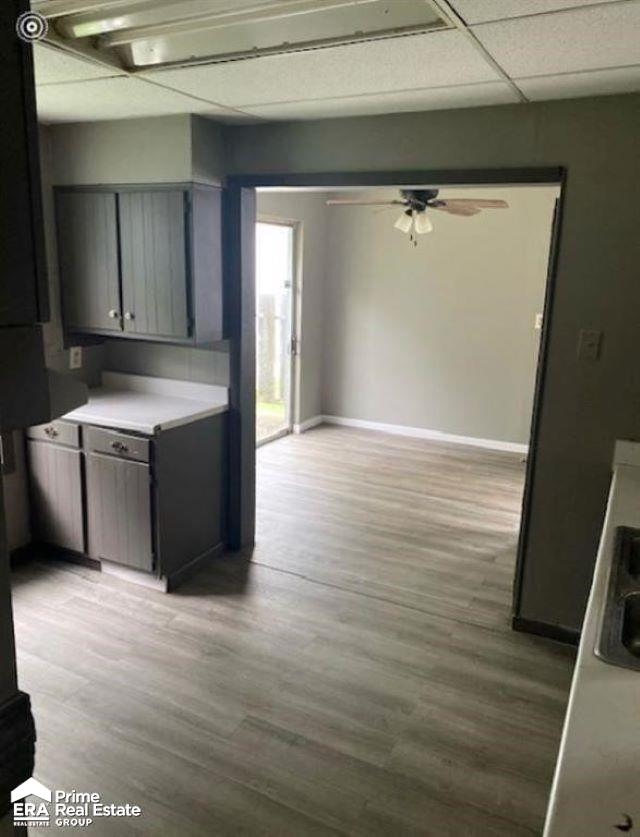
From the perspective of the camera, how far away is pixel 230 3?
173 centimetres

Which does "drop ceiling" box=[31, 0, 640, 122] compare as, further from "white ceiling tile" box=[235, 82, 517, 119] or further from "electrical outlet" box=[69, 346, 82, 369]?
"electrical outlet" box=[69, 346, 82, 369]

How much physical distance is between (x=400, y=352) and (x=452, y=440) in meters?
1.02

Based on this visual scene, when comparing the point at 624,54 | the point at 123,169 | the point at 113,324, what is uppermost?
the point at 624,54

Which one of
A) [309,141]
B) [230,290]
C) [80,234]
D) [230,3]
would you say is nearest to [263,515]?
[230,290]

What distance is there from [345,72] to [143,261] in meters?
1.57

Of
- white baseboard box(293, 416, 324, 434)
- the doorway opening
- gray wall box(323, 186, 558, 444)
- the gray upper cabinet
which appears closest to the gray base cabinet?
the gray upper cabinet

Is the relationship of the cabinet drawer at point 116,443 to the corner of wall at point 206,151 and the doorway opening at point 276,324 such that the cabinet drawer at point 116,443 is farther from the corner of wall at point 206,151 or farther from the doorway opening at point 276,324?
the doorway opening at point 276,324

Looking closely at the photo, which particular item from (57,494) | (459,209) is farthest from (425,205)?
(57,494)

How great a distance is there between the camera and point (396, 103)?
2.72 metres

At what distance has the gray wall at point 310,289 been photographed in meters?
5.94

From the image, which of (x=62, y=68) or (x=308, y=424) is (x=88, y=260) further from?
(x=308, y=424)

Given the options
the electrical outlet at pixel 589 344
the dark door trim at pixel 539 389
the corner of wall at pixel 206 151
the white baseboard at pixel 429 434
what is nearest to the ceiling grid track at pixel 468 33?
the dark door trim at pixel 539 389

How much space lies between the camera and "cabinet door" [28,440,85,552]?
3.45 metres

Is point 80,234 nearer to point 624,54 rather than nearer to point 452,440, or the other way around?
point 624,54
